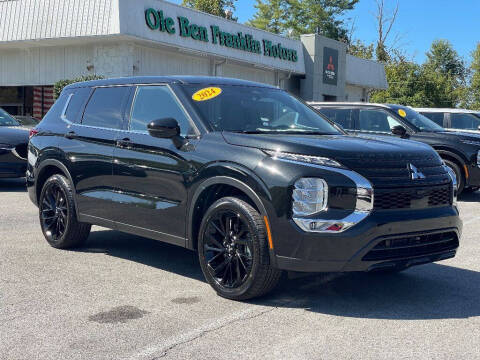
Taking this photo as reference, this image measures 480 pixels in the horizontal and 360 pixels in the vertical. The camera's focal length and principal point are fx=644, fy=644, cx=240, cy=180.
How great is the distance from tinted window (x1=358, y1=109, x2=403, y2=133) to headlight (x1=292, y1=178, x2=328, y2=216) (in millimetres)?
8157

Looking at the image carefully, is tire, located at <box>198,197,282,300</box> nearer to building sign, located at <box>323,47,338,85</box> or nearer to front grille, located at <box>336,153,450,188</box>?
front grille, located at <box>336,153,450,188</box>

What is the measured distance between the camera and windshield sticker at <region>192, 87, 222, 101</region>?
5641mm

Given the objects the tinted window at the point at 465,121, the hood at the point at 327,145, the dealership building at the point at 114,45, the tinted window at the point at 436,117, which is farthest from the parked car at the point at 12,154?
the dealership building at the point at 114,45

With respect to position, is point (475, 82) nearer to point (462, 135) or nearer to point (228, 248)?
point (462, 135)

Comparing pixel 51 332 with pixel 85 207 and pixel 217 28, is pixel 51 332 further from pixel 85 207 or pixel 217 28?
pixel 217 28

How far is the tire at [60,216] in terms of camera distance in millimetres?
6672

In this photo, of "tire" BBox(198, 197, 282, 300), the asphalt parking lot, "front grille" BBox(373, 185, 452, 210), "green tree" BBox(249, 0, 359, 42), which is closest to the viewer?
the asphalt parking lot

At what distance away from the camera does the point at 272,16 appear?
61375 millimetres

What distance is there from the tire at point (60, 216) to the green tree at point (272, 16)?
183ft

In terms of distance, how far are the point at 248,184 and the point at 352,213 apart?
803 mm

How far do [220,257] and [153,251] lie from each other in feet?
6.42

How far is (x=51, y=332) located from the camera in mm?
4191

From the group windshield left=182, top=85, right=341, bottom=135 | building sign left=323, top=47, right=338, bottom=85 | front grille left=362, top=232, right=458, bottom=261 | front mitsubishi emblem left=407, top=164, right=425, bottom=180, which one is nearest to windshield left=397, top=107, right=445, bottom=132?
windshield left=182, top=85, right=341, bottom=135

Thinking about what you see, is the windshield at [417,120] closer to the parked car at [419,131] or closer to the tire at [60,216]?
the parked car at [419,131]
